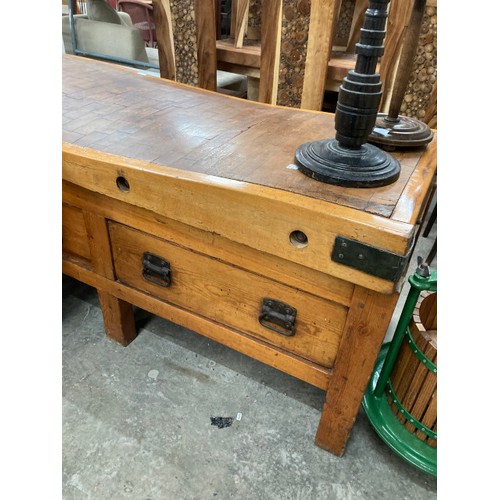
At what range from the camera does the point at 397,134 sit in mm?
991

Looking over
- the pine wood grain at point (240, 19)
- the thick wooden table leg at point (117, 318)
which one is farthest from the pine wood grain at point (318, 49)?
the thick wooden table leg at point (117, 318)

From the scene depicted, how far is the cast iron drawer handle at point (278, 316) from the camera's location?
0.94m

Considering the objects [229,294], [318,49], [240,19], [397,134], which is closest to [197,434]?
[229,294]

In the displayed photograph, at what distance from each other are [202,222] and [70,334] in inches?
34.5

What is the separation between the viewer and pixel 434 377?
964 millimetres

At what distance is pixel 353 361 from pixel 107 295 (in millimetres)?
805

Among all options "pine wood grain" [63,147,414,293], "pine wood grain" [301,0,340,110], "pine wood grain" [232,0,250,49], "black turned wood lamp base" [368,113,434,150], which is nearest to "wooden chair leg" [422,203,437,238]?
"pine wood grain" [301,0,340,110]

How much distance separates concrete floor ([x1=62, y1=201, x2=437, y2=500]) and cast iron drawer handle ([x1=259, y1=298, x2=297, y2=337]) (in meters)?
0.39

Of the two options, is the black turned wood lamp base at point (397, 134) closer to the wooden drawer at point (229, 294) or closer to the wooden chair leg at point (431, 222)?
the wooden drawer at point (229, 294)

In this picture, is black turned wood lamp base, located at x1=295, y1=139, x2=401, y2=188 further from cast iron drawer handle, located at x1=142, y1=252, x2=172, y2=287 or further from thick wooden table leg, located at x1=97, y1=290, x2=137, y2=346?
thick wooden table leg, located at x1=97, y1=290, x2=137, y2=346

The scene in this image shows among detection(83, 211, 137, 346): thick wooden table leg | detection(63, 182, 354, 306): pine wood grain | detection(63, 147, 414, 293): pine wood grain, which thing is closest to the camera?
detection(63, 147, 414, 293): pine wood grain

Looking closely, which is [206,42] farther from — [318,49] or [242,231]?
[242,231]

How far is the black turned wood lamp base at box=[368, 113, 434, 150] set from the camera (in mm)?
980

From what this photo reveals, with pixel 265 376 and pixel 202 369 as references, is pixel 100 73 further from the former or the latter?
pixel 265 376
